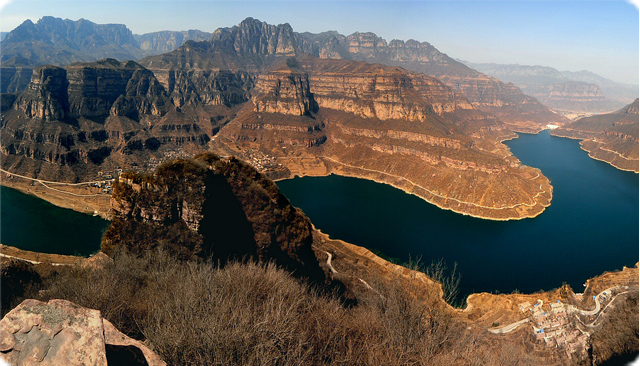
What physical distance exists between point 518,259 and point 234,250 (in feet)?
211

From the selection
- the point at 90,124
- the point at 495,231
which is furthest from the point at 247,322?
the point at 90,124

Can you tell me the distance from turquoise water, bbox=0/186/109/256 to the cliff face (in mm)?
43209

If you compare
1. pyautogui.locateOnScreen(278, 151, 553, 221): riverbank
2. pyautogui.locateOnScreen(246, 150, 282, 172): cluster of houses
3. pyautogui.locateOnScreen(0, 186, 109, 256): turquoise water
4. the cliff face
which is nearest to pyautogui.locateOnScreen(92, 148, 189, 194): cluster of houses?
pyautogui.locateOnScreen(0, 186, 109, 256): turquoise water

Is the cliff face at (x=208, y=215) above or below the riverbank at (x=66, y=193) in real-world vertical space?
above

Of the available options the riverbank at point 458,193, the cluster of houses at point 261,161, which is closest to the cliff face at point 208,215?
the riverbank at point 458,193

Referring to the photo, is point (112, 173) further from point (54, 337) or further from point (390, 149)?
point (54, 337)

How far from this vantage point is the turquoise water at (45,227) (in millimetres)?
68250

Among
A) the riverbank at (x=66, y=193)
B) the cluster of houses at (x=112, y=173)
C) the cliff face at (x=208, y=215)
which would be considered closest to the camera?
the cliff face at (x=208, y=215)

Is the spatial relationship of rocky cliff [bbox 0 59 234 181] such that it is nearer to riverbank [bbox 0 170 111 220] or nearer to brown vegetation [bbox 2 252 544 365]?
riverbank [bbox 0 170 111 220]

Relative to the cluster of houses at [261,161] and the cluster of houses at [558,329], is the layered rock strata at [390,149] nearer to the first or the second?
the cluster of houses at [261,161]

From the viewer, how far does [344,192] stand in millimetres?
114125

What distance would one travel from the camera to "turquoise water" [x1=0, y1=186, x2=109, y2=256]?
68250 millimetres

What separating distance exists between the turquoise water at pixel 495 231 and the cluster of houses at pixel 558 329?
33.6ft

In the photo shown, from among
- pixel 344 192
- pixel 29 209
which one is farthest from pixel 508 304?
pixel 29 209
